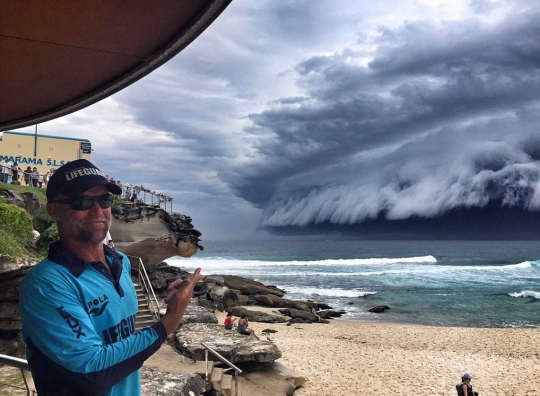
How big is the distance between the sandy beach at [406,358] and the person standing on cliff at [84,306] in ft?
38.1

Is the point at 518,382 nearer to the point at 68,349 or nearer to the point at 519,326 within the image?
the point at 519,326

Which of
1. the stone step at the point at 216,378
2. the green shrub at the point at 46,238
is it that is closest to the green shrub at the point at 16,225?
the green shrub at the point at 46,238

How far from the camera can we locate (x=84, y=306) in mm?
1716

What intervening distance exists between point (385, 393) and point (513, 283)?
43101 mm

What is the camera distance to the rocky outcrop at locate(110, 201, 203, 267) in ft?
76.4

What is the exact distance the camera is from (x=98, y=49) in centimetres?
261

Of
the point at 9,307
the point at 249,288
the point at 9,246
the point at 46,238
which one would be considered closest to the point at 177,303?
the point at 9,307

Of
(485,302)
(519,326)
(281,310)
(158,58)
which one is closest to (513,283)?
(485,302)

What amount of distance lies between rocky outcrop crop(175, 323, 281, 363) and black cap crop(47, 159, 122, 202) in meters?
10.1

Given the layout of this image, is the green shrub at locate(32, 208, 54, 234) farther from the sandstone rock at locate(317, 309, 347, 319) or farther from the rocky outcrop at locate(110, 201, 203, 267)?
the sandstone rock at locate(317, 309, 347, 319)

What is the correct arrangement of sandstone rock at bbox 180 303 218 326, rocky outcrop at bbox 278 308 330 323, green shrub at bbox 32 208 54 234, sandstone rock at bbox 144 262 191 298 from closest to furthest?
sandstone rock at bbox 180 303 218 326 < green shrub at bbox 32 208 54 234 < sandstone rock at bbox 144 262 191 298 < rocky outcrop at bbox 278 308 330 323

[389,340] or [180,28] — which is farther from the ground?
[180,28]

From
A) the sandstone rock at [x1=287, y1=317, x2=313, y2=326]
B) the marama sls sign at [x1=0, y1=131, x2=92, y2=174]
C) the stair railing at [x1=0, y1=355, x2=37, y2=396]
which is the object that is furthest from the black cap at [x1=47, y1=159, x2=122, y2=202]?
the marama sls sign at [x1=0, y1=131, x2=92, y2=174]

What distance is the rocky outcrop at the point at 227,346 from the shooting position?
1141 cm
